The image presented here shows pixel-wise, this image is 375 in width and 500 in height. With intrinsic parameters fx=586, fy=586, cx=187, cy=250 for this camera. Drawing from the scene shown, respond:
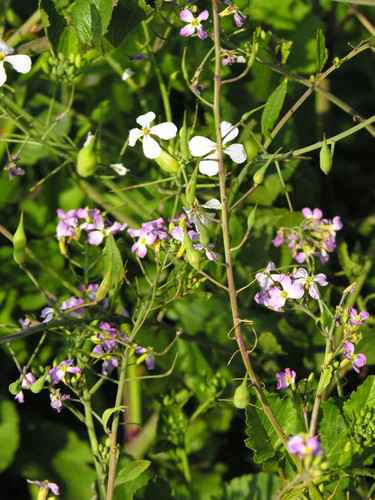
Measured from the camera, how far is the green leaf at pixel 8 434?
973 millimetres

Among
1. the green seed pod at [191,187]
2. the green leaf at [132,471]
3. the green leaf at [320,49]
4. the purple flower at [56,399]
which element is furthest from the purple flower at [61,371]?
the green leaf at [320,49]

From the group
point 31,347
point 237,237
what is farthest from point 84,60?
point 31,347

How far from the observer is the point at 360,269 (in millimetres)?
923

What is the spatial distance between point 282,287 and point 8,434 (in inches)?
22.8

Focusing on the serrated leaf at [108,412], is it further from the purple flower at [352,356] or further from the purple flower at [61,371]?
the purple flower at [352,356]

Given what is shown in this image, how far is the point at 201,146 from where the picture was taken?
2.18 feet

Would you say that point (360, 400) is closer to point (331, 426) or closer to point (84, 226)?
point (331, 426)

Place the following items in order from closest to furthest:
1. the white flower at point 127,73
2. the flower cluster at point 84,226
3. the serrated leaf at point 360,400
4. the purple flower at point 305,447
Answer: the purple flower at point 305,447 < the serrated leaf at point 360,400 < the flower cluster at point 84,226 < the white flower at point 127,73

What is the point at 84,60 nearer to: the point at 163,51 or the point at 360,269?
the point at 163,51

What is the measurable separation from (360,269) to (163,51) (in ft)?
1.59

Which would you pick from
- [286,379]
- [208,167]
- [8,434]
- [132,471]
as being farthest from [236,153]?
[8,434]

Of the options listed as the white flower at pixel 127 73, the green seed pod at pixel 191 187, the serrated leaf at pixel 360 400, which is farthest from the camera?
the white flower at pixel 127 73

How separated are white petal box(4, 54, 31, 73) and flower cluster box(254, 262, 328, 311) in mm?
364

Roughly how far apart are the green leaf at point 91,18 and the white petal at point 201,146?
185 millimetres
